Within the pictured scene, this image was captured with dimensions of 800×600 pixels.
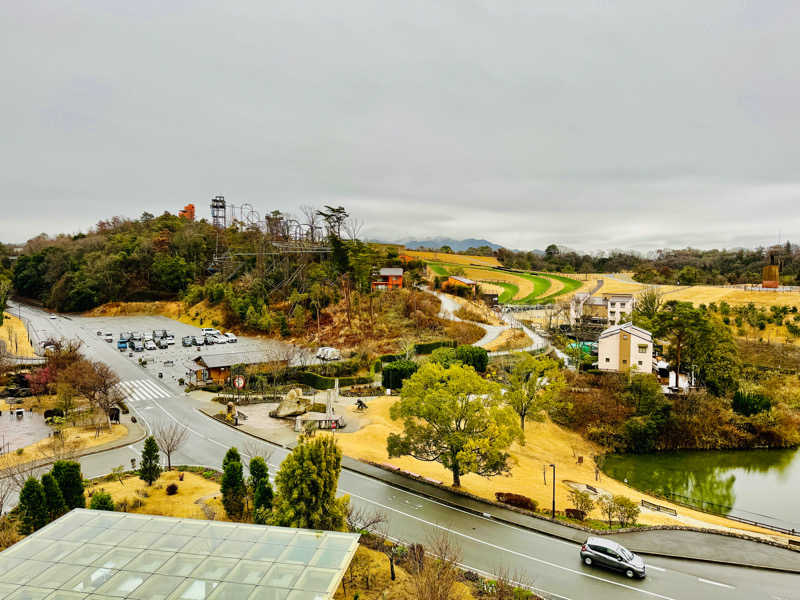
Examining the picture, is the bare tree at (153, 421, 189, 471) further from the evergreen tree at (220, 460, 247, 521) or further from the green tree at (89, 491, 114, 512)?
the green tree at (89, 491, 114, 512)

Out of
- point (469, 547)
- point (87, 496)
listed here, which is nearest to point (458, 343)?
point (469, 547)

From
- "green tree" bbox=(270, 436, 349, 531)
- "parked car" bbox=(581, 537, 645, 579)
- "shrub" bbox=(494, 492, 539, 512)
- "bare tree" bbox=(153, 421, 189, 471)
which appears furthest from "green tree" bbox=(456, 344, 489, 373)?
"green tree" bbox=(270, 436, 349, 531)

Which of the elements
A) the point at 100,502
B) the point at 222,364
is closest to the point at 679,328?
the point at 222,364

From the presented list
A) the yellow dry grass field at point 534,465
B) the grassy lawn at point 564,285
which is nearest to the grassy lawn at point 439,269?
the grassy lawn at point 564,285

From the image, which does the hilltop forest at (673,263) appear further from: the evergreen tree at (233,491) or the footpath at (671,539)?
the evergreen tree at (233,491)

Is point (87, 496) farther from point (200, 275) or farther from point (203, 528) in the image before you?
point (200, 275)
